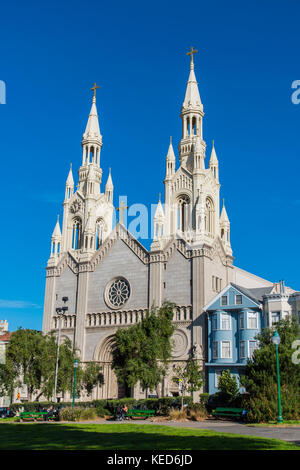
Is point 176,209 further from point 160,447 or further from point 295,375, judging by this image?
point 160,447

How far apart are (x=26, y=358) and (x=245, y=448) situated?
136ft

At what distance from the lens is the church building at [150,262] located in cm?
5988

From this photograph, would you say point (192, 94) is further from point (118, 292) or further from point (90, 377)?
point (90, 377)

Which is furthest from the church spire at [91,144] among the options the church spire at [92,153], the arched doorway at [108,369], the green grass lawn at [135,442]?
the green grass lawn at [135,442]

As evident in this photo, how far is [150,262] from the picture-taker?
211ft

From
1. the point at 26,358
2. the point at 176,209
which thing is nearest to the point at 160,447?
the point at 26,358

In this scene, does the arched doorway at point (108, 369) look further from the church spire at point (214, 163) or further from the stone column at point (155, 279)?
the church spire at point (214, 163)

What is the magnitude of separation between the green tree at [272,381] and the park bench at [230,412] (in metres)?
1.45

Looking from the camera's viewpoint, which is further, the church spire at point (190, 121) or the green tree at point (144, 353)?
the church spire at point (190, 121)

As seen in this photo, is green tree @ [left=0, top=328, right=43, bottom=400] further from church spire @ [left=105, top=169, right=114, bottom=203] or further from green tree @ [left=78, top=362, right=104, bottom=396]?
church spire @ [left=105, top=169, right=114, bottom=203]

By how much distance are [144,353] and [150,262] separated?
593 inches

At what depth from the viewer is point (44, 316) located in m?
72.8

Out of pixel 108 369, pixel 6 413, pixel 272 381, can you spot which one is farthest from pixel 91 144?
pixel 272 381

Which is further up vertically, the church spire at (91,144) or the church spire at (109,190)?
the church spire at (91,144)
